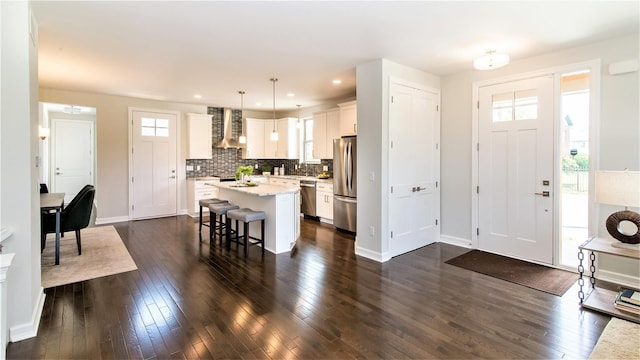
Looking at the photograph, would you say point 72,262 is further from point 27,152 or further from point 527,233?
point 527,233

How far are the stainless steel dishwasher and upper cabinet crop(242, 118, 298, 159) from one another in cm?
135

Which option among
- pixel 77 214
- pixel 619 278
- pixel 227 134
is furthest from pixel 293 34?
pixel 227 134

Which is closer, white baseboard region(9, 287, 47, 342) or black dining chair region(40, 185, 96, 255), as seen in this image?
white baseboard region(9, 287, 47, 342)

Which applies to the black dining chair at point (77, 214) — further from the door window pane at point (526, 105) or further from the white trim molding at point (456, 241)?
the door window pane at point (526, 105)

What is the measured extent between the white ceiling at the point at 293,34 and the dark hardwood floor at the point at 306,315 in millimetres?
2623

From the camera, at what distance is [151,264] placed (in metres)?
3.96

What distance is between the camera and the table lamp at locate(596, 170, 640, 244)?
8.86 ft

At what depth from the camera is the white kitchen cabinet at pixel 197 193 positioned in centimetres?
699

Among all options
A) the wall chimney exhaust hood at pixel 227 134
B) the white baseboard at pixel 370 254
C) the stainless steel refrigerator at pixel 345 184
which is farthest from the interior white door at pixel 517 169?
the wall chimney exhaust hood at pixel 227 134

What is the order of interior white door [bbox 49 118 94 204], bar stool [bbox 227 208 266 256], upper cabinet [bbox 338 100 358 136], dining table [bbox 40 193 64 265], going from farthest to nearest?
1. interior white door [bbox 49 118 94 204]
2. upper cabinet [bbox 338 100 358 136]
3. bar stool [bbox 227 208 266 256]
4. dining table [bbox 40 193 64 265]

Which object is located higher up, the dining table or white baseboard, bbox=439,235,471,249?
the dining table

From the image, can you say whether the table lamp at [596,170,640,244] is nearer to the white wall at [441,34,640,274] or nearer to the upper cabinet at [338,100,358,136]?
the white wall at [441,34,640,274]

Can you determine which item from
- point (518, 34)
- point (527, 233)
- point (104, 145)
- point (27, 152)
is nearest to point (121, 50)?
point (27, 152)

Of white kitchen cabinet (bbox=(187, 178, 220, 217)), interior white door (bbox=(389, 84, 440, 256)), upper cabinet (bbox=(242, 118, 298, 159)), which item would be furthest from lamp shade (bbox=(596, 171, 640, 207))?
white kitchen cabinet (bbox=(187, 178, 220, 217))
